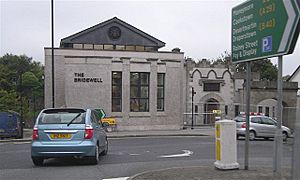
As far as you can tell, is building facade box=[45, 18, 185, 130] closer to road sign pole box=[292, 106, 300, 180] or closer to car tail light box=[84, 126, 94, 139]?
car tail light box=[84, 126, 94, 139]

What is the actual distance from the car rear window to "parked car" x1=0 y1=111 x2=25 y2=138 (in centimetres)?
1732

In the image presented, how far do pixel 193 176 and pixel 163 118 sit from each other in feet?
79.9

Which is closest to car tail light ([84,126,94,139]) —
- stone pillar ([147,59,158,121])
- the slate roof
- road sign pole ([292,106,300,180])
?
road sign pole ([292,106,300,180])

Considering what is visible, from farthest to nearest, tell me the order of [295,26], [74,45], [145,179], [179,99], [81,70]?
1. [74,45]
2. [179,99]
3. [81,70]
4. [145,179]
5. [295,26]

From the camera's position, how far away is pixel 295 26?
7930 millimetres

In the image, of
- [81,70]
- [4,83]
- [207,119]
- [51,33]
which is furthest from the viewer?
[4,83]

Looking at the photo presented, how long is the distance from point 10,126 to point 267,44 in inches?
897

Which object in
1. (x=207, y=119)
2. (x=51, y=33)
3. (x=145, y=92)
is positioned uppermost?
(x=51, y=33)

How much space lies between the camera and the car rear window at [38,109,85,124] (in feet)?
39.2

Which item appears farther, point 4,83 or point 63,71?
point 4,83

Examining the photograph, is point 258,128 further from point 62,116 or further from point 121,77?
point 62,116

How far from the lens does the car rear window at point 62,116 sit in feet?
39.2

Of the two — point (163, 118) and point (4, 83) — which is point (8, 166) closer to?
point (163, 118)

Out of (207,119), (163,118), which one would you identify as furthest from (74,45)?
(207,119)
